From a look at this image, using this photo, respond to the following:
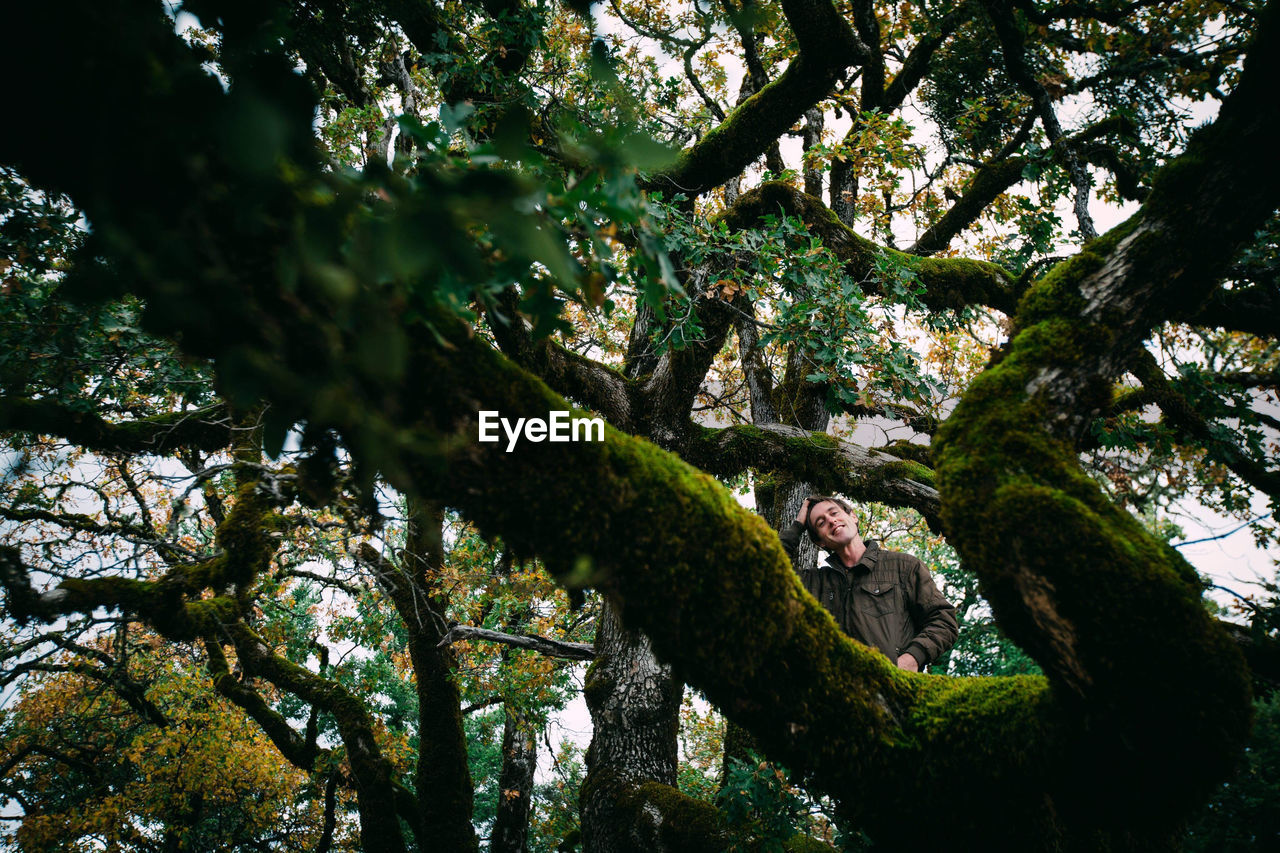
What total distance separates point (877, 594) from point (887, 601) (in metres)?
0.06

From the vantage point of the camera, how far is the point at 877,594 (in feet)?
10.9

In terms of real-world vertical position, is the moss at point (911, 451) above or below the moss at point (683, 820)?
above

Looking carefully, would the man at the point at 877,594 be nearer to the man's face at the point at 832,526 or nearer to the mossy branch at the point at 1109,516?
the man's face at the point at 832,526

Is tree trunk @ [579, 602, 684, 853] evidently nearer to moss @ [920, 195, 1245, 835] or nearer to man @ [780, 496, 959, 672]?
man @ [780, 496, 959, 672]

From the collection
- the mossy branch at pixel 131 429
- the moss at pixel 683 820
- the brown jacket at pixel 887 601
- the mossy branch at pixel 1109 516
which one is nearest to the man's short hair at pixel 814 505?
the brown jacket at pixel 887 601

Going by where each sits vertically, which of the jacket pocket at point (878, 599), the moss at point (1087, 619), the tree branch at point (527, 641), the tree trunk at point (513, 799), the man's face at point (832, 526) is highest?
the man's face at point (832, 526)

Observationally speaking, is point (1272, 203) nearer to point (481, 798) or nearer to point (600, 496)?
point (600, 496)

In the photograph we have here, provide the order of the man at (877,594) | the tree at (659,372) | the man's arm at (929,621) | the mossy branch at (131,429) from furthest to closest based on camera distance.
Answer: the mossy branch at (131,429) → the man at (877,594) → the man's arm at (929,621) → the tree at (659,372)

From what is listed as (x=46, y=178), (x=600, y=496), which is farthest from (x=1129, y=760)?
(x=46, y=178)

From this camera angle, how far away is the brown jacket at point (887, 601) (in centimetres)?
323

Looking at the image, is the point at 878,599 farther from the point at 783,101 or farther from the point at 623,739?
the point at 783,101

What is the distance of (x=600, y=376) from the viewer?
5055 millimetres

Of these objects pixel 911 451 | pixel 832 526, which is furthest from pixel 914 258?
pixel 832 526

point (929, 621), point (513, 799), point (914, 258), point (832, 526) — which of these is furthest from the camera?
point (513, 799)
